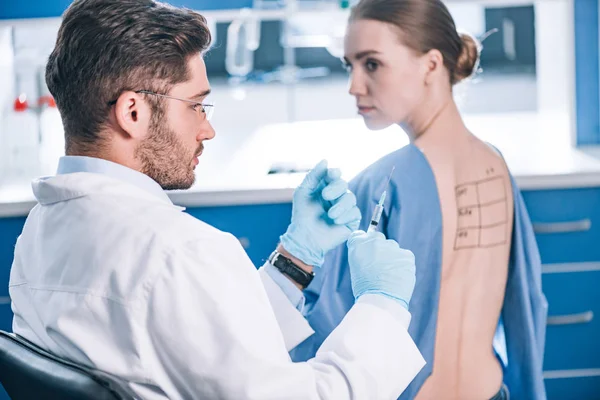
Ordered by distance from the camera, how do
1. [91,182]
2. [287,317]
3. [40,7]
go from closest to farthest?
[91,182], [287,317], [40,7]

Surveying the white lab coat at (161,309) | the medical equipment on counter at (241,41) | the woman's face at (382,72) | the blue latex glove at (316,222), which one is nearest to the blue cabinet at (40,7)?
the medical equipment on counter at (241,41)

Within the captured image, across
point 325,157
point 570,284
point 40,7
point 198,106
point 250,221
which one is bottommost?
point 570,284

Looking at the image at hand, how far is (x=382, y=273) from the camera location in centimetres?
129

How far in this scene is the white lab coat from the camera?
100 cm

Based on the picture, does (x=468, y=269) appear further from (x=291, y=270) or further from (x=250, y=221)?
(x=250, y=221)

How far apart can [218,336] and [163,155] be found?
0.32m

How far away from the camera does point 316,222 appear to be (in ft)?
4.90

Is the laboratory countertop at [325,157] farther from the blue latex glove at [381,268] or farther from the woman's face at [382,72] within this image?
the blue latex glove at [381,268]

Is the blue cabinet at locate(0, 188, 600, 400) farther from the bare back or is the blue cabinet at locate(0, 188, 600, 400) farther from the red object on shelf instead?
the bare back

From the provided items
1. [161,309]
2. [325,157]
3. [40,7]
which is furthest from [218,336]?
[40,7]

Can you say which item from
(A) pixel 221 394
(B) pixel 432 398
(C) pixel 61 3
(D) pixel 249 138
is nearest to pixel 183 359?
(A) pixel 221 394

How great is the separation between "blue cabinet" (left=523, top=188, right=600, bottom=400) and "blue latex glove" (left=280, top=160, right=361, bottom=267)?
1022 millimetres

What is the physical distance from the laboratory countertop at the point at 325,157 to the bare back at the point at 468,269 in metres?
0.61

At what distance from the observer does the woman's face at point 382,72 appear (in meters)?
1.74
